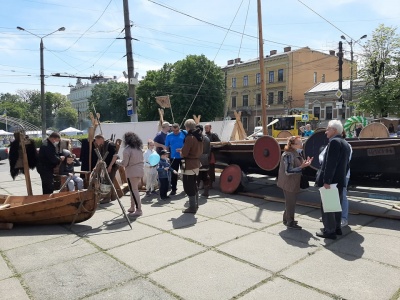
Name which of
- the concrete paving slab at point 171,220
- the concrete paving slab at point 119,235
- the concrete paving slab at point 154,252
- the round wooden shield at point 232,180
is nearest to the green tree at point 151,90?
the round wooden shield at point 232,180

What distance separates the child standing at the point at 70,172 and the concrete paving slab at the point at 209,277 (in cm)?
368

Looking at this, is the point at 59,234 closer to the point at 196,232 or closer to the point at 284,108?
the point at 196,232

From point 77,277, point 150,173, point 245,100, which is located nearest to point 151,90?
point 245,100

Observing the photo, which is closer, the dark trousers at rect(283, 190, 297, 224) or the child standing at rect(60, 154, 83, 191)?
the dark trousers at rect(283, 190, 297, 224)

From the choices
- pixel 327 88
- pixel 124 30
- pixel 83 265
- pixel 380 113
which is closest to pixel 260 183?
pixel 83 265

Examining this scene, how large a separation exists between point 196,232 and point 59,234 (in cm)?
208

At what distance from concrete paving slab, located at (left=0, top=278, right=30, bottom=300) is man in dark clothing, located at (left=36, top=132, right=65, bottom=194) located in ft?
9.97

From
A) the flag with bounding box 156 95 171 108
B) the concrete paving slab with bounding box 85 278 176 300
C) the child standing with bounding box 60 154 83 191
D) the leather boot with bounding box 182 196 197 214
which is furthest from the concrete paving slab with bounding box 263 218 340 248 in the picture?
the flag with bounding box 156 95 171 108

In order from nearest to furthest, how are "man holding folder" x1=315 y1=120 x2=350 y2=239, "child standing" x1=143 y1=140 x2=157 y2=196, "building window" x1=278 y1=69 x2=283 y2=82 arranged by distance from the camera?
"man holding folder" x1=315 y1=120 x2=350 y2=239 < "child standing" x1=143 y1=140 x2=157 y2=196 < "building window" x1=278 y1=69 x2=283 y2=82

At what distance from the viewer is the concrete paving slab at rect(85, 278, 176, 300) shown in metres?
2.98

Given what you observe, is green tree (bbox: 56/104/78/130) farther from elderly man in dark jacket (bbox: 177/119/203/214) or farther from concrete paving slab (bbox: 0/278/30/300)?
concrete paving slab (bbox: 0/278/30/300)

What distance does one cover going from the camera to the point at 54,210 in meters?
5.05

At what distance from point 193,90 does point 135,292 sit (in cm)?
3908

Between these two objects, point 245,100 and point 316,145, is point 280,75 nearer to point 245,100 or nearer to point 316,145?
point 245,100
